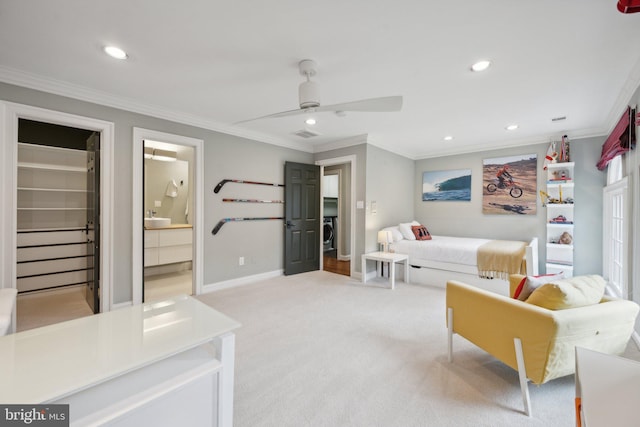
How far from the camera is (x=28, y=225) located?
3.66m

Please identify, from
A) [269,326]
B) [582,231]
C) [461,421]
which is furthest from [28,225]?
[582,231]

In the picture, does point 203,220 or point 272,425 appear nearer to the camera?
point 272,425

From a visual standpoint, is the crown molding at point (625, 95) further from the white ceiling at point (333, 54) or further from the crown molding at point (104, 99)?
the crown molding at point (104, 99)

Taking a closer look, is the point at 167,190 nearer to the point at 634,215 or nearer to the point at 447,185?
the point at 447,185

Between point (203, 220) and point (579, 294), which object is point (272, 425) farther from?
point (203, 220)

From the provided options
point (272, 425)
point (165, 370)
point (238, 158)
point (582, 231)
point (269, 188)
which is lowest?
point (272, 425)

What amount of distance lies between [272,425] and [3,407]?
1.17 meters

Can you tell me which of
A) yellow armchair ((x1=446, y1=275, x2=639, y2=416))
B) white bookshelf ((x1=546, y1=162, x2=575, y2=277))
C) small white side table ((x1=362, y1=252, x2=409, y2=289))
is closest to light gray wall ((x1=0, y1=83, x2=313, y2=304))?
small white side table ((x1=362, y1=252, x2=409, y2=289))

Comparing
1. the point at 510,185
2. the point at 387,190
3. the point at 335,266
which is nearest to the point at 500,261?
the point at 510,185

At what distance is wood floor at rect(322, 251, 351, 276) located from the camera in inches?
207

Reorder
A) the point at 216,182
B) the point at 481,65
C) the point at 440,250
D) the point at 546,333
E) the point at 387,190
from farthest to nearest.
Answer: the point at 387,190
the point at 440,250
the point at 216,182
the point at 481,65
the point at 546,333

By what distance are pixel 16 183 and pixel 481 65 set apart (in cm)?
446

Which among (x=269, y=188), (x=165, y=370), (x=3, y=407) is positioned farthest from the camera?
(x=269, y=188)

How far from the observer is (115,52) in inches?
85.4
